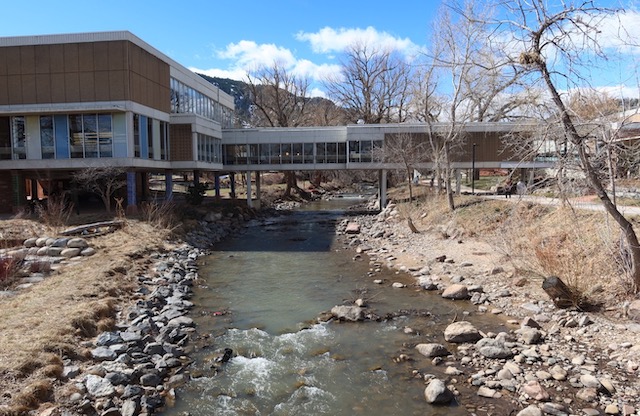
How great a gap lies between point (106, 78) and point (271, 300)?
17295 mm

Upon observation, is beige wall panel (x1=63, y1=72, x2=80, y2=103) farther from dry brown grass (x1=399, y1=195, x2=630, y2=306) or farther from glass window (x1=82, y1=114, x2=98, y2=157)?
dry brown grass (x1=399, y1=195, x2=630, y2=306)

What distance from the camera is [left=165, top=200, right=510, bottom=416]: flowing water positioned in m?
7.70

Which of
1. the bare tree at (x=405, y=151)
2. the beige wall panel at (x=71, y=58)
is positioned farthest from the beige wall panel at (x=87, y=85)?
the bare tree at (x=405, y=151)

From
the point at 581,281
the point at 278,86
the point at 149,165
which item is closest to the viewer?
the point at 581,281

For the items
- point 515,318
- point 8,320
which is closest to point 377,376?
point 515,318

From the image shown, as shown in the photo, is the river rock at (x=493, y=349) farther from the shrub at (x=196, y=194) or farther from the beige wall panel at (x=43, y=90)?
the beige wall panel at (x=43, y=90)

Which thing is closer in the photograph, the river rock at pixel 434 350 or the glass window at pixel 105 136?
the river rock at pixel 434 350

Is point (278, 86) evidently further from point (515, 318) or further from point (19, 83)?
point (515, 318)

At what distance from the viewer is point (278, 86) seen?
5247cm

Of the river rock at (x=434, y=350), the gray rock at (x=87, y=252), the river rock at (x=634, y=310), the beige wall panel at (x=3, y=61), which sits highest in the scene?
the beige wall panel at (x=3, y=61)

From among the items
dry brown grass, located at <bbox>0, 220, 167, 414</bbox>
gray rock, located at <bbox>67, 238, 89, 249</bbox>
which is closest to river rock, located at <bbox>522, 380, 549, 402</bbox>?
dry brown grass, located at <bbox>0, 220, 167, 414</bbox>

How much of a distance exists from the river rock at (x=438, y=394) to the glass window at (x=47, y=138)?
2438 centimetres

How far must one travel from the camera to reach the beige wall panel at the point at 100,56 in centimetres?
2395

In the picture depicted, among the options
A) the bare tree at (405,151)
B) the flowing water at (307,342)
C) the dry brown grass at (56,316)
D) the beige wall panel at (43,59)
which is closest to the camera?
the dry brown grass at (56,316)
